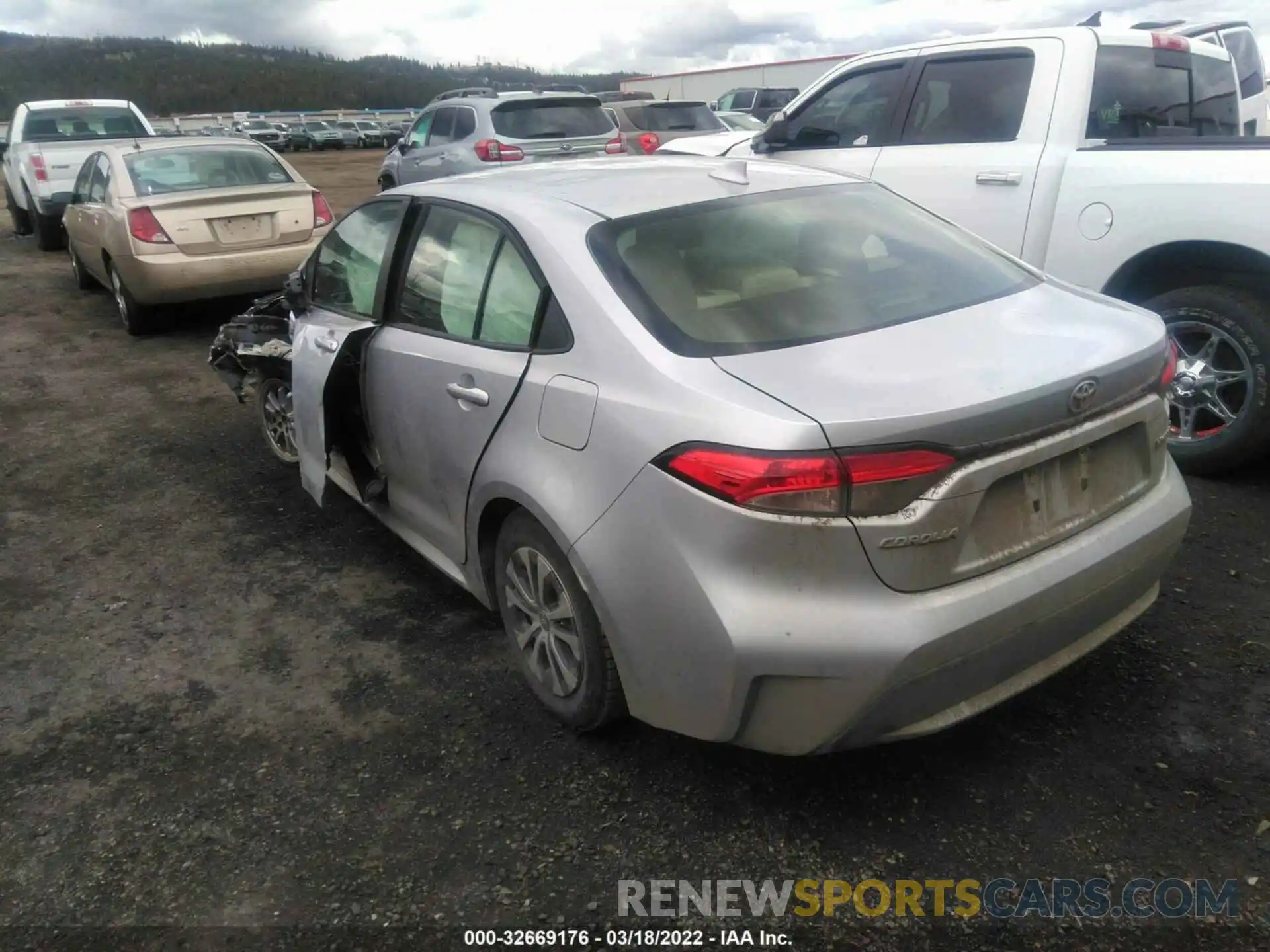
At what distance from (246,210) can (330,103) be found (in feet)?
348

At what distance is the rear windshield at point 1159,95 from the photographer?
4.85m

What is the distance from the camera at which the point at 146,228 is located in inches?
298

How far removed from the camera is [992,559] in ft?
7.41

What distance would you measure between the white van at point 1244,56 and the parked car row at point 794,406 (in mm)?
1859

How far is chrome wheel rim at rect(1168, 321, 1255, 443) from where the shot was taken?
14.0ft

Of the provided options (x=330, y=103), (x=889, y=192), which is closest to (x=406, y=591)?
(x=889, y=192)

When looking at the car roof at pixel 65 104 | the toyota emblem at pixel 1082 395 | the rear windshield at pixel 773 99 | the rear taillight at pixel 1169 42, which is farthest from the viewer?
the rear windshield at pixel 773 99

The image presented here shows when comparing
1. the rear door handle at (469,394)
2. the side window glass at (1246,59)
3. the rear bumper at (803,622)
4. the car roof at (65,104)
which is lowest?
the rear bumper at (803,622)

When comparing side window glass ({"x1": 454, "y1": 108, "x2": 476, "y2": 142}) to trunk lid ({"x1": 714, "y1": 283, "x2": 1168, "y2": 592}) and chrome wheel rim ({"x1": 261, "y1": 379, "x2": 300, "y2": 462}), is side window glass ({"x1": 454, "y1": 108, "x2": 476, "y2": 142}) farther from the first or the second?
trunk lid ({"x1": 714, "y1": 283, "x2": 1168, "y2": 592})

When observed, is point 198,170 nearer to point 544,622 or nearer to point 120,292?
point 120,292

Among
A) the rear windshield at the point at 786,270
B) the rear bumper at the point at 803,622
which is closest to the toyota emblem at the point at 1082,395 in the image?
the rear bumper at the point at 803,622

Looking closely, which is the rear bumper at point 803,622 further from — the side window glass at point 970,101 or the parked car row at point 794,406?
the side window glass at point 970,101

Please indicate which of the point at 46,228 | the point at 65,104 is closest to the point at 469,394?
the point at 46,228

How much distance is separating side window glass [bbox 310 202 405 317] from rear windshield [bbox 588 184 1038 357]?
1261 mm
